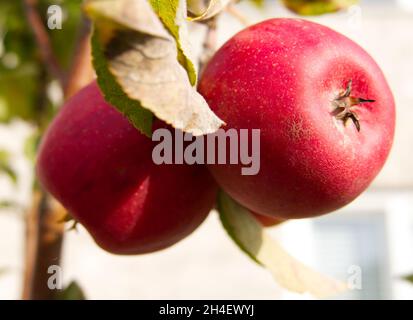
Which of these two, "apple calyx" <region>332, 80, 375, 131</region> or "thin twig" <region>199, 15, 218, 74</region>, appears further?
"thin twig" <region>199, 15, 218, 74</region>

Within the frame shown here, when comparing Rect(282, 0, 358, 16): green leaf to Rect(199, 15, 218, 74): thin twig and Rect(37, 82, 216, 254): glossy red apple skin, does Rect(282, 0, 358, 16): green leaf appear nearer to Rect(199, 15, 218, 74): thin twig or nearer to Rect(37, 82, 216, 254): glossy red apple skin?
Rect(199, 15, 218, 74): thin twig

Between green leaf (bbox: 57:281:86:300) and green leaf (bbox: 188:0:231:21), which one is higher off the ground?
green leaf (bbox: 188:0:231:21)

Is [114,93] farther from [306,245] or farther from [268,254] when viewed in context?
[306,245]

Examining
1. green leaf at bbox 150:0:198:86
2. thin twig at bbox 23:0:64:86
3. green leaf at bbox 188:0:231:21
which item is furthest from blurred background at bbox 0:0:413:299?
green leaf at bbox 150:0:198:86

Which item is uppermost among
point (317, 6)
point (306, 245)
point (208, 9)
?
point (306, 245)

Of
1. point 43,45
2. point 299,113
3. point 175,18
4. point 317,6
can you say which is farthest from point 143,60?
point 43,45
